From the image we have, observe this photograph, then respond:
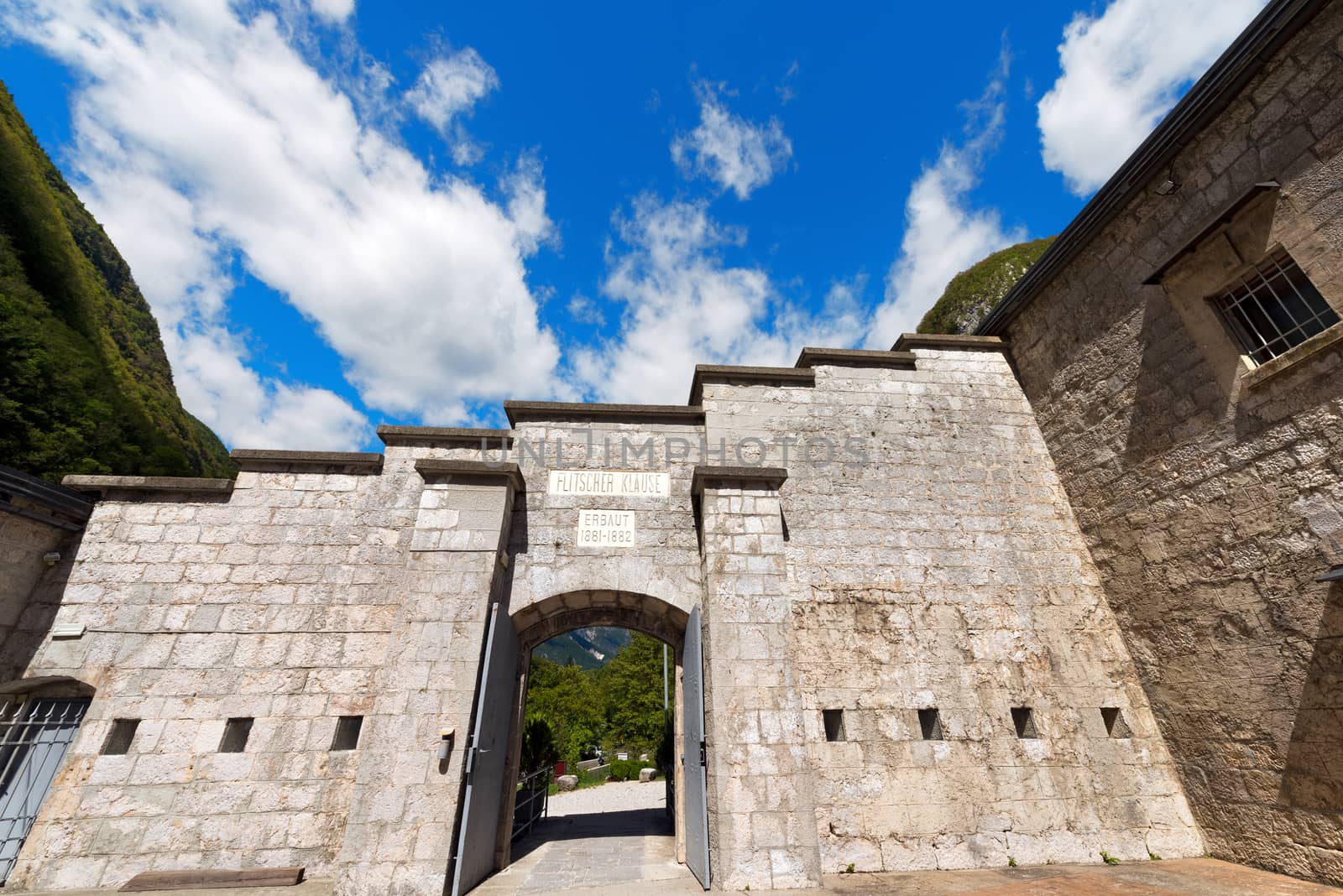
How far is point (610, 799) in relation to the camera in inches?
540

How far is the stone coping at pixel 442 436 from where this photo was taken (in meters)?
6.17

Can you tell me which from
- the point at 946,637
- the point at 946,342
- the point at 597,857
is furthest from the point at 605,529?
the point at 946,342

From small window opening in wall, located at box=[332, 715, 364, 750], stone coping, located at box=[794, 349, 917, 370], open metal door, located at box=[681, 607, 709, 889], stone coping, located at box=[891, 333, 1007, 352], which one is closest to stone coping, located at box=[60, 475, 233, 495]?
small window opening in wall, located at box=[332, 715, 364, 750]

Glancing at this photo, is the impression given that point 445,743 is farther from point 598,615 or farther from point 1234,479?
point 1234,479

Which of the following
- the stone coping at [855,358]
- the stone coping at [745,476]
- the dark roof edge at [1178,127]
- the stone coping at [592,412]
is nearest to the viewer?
the dark roof edge at [1178,127]

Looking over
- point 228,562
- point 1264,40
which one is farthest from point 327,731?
point 1264,40

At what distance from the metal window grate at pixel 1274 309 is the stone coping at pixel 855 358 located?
302 centimetres

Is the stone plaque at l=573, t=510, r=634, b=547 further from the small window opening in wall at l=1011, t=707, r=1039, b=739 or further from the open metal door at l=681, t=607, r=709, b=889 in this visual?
the small window opening in wall at l=1011, t=707, r=1039, b=739

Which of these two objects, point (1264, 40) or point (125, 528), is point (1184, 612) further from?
point (125, 528)

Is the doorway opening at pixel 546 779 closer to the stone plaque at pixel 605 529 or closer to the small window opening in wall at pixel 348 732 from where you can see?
the stone plaque at pixel 605 529

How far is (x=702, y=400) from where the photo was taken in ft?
21.7

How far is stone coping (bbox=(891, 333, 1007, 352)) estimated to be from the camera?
7.20 m

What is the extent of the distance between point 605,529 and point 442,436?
2377mm

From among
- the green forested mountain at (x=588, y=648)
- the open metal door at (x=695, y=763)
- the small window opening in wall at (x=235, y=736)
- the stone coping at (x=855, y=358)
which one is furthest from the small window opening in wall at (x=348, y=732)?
the green forested mountain at (x=588, y=648)
